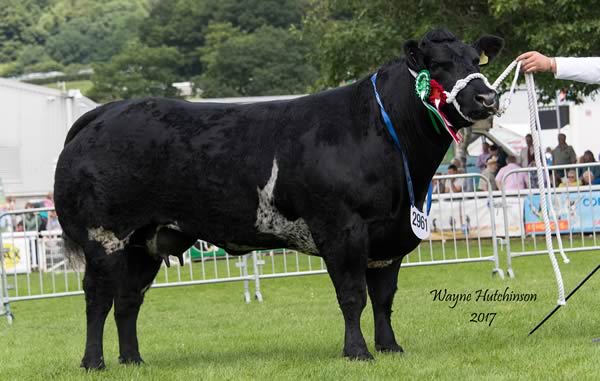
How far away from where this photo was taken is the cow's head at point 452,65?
21.6 feet

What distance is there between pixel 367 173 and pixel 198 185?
1272 mm

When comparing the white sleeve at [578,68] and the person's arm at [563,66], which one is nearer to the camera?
the person's arm at [563,66]

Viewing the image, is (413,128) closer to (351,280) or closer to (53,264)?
(351,280)

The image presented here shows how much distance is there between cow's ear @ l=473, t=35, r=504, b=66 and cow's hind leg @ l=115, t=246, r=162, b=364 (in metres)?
2.98

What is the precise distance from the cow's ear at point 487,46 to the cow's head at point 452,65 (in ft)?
0.47

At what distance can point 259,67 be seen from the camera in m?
104

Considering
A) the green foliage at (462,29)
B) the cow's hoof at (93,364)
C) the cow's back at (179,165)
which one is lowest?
the cow's hoof at (93,364)

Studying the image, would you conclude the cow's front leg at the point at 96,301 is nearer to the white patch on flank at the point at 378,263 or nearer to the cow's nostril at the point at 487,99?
the white patch on flank at the point at 378,263

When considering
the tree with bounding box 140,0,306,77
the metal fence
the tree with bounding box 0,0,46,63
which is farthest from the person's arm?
the tree with bounding box 0,0,46,63

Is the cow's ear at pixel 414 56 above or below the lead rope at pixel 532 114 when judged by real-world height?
above

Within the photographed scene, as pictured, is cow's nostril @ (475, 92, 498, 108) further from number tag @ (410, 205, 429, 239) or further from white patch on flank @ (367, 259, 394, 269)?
white patch on flank @ (367, 259, 394, 269)

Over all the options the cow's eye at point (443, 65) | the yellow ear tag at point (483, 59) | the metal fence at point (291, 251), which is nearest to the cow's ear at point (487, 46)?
the yellow ear tag at point (483, 59)

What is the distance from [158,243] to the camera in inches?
303

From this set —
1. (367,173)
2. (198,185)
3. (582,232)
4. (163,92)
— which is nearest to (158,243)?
(198,185)
